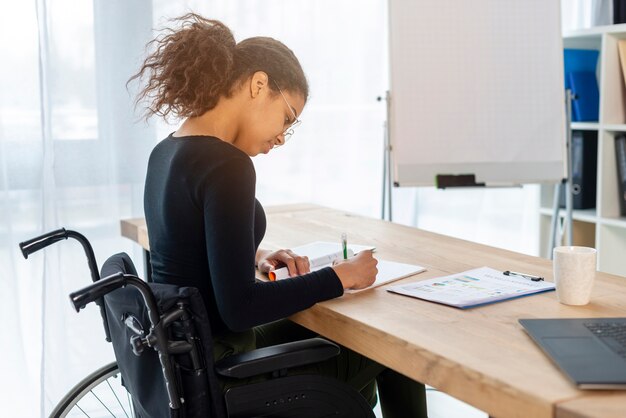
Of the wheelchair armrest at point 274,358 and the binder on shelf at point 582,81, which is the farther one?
the binder on shelf at point 582,81

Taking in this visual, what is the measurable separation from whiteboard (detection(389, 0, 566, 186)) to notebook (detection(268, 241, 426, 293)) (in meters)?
0.89

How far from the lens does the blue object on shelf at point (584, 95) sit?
3.05m

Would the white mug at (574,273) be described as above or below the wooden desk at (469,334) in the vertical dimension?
above

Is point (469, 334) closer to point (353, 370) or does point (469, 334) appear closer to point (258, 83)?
point (353, 370)

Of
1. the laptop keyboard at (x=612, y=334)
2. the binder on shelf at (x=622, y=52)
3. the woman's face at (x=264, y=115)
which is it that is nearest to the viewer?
the laptop keyboard at (x=612, y=334)

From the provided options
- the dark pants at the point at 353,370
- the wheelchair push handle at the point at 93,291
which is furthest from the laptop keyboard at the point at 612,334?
the wheelchair push handle at the point at 93,291

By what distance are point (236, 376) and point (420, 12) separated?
5.98 ft

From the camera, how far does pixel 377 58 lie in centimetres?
306

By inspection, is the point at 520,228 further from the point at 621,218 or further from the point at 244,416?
Answer: the point at 244,416

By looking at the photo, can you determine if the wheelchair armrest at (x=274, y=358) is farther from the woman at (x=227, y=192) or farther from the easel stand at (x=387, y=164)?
the easel stand at (x=387, y=164)

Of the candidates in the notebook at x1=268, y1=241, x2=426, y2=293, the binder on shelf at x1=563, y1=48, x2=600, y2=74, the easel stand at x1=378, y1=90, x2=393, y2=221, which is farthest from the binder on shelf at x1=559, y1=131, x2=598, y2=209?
the notebook at x1=268, y1=241, x2=426, y2=293

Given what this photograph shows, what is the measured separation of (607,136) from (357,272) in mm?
1863

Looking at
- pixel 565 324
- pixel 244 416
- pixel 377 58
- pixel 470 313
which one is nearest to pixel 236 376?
pixel 244 416

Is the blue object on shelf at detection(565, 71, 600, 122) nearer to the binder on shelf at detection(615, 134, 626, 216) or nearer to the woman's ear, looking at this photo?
the binder on shelf at detection(615, 134, 626, 216)
